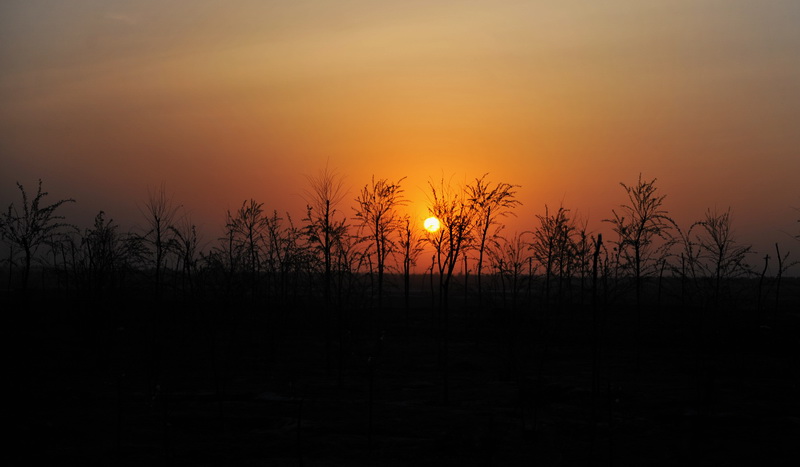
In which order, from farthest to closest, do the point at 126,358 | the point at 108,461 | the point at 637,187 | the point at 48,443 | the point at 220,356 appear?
the point at 220,356 < the point at 126,358 < the point at 637,187 < the point at 48,443 < the point at 108,461

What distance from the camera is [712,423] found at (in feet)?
56.0

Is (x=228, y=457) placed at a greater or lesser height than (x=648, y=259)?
lesser

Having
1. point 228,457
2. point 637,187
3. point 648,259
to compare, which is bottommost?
point 228,457

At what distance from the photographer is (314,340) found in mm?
39750

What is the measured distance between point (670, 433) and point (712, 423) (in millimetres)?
1591

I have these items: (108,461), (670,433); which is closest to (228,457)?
(108,461)

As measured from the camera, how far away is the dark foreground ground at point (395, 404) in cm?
1430

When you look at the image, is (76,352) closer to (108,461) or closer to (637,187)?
(108,461)

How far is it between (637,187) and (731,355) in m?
12.5

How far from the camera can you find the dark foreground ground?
46.9 feet

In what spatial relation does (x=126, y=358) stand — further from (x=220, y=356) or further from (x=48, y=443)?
(x=48, y=443)

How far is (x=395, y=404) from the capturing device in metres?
20.7

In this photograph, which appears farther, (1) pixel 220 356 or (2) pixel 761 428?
(1) pixel 220 356

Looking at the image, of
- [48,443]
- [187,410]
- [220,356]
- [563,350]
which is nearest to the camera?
[48,443]
